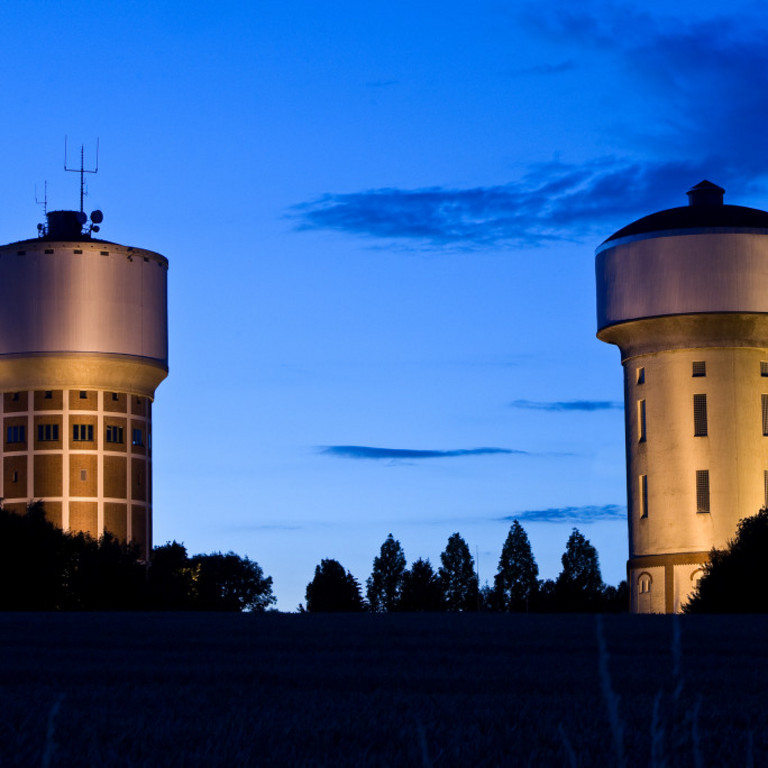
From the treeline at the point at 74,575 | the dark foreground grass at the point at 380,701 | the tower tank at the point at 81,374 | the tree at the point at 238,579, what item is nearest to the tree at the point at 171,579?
the treeline at the point at 74,575

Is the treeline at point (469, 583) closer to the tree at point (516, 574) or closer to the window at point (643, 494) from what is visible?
the tree at point (516, 574)

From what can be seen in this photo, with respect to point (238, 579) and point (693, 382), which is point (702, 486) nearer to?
point (693, 382)

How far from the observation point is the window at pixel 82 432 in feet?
417

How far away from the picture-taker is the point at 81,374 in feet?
407

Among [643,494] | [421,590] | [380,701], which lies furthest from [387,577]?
[380,701]

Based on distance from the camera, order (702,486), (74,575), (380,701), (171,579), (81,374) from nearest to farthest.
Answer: (380,701)
(702,486)
(74,575)
(171,579)
(81,374)

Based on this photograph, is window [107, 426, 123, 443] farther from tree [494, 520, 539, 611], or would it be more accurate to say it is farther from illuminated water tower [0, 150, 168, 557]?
tree [494, 520, 539, 611]

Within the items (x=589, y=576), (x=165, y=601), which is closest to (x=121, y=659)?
(x=165, y=601)

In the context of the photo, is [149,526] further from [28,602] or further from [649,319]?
[649,319]

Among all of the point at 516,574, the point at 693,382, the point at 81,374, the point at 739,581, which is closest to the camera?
the point at 739,581

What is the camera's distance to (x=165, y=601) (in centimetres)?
10375

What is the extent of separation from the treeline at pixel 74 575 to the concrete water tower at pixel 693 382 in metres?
30.3

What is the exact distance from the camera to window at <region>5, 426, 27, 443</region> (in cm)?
12750

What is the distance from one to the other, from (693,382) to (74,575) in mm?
39637
